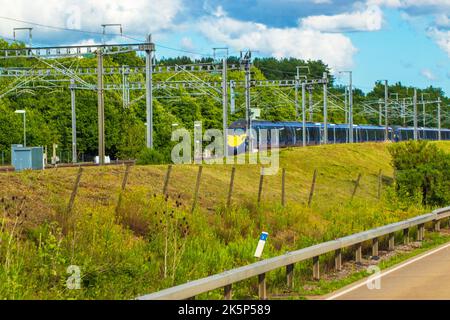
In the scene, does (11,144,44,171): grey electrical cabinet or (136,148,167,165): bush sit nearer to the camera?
(11,144,44,171): grey electrical cabinet

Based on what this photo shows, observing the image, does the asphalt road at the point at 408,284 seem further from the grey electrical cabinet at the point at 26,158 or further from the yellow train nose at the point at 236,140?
the yellow train nose at the point at 236,140

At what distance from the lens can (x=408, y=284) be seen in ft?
48.4

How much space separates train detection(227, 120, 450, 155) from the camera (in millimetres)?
70688

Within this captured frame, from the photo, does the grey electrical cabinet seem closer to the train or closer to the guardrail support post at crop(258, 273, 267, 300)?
the guardrail support post at crop(258, 273, 267, 300)

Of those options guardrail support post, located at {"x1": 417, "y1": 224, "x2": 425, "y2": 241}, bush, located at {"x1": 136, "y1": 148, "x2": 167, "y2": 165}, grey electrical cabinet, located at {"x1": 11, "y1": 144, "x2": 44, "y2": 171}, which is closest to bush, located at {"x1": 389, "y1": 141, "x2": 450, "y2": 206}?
guardrail support post, located at {"x1": 417, "y1": 224, "x2": 425, "y2": 241}

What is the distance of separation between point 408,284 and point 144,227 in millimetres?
8569

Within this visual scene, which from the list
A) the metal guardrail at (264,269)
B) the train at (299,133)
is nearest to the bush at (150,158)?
the train at (299,133)

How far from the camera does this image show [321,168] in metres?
Answer: 52.1

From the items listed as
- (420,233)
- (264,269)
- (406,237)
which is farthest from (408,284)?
(420,233)

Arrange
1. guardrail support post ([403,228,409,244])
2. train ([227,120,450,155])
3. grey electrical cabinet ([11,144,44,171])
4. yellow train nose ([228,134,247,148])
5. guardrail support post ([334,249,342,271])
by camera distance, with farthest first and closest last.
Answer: train ([227,120,450,155]), yellow train nose ([228,134,247,148]), grey electrical cabinet ([11,144,44,171]), guardrail support post ([403,228,409,244]), guardrail support post ([334,249,342,271])

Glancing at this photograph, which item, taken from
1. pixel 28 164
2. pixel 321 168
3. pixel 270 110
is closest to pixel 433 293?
pixel 28 164

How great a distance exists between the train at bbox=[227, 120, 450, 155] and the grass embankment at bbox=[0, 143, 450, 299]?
29.1 metres

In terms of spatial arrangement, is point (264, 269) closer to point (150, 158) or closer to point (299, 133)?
point (150, 158)

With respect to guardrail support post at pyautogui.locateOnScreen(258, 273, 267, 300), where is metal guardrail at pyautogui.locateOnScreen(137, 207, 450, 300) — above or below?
above
